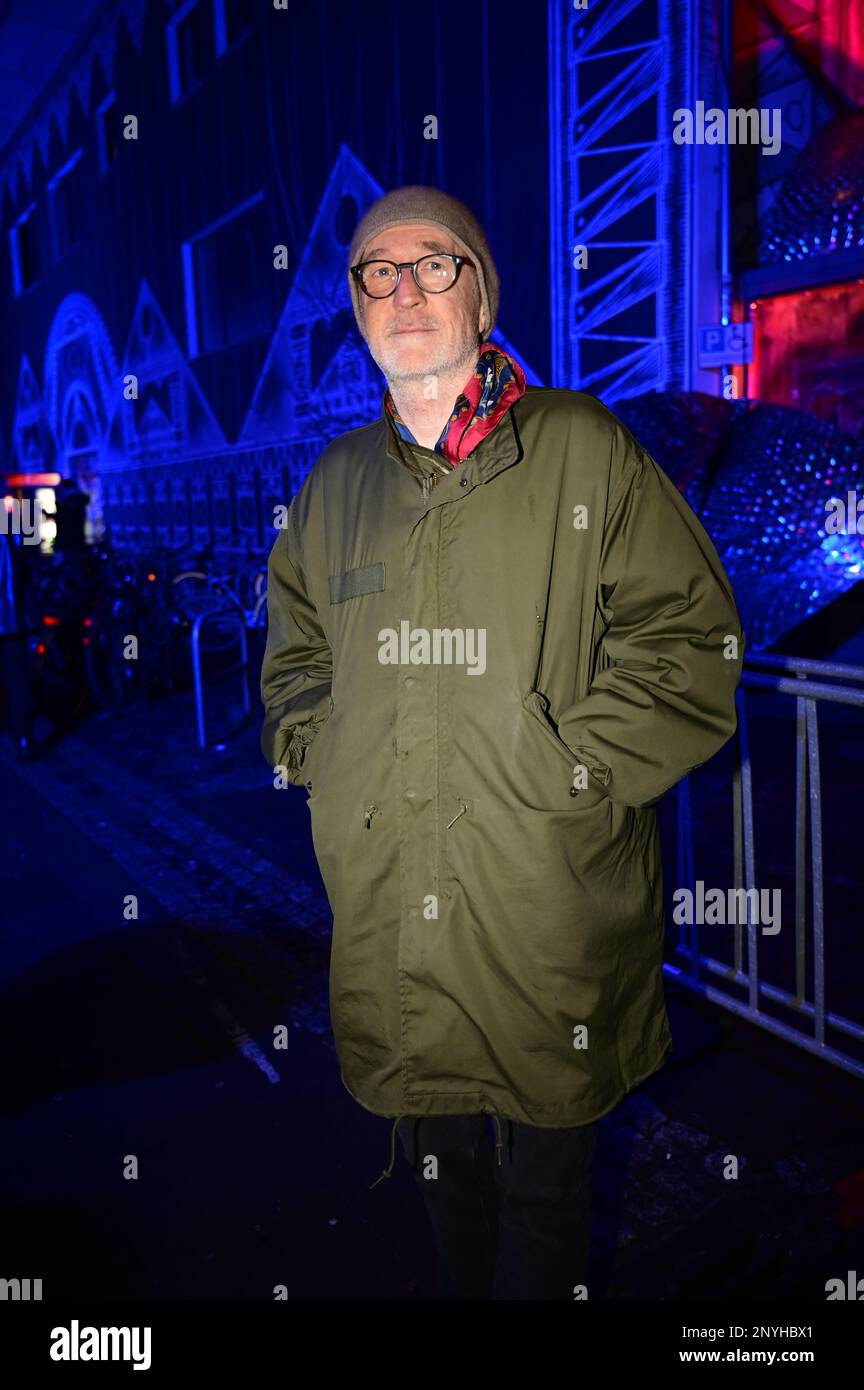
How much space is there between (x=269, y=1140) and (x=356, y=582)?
1.85 meters

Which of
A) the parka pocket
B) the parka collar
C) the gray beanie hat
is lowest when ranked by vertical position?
the parka pocket

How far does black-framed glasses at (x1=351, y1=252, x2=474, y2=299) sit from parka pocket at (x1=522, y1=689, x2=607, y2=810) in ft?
2.59

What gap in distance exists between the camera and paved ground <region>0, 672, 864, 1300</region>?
7.77 feet

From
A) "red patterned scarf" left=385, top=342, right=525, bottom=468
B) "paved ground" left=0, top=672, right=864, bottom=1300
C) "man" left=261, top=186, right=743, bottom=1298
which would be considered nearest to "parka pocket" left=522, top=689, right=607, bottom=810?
"man" left=261, top=186, right=743, bottom=1298

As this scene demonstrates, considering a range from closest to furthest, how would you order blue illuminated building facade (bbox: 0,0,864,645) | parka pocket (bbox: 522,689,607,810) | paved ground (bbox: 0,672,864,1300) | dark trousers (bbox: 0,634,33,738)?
parka pocket (bbox: 522,689,607,810)
paved ground (bbox: 0,672,864,1300)
dark trousers (bbox: 0,634,33,738)
blue illuminated building facade (bbox: 0,0,864,645)

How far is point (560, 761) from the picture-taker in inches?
66.6

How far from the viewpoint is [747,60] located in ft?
26.9

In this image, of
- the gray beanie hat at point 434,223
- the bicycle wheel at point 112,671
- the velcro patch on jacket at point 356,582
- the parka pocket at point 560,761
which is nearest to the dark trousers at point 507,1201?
the parka pocket at point 560,761

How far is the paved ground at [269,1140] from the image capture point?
2369 millimetres

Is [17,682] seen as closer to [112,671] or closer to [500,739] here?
[112,671]

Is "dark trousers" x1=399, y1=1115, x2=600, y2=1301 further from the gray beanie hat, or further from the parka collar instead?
the gray beanie hat

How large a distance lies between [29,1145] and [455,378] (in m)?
2.54

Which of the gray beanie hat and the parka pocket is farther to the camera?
the gray beanie hat
